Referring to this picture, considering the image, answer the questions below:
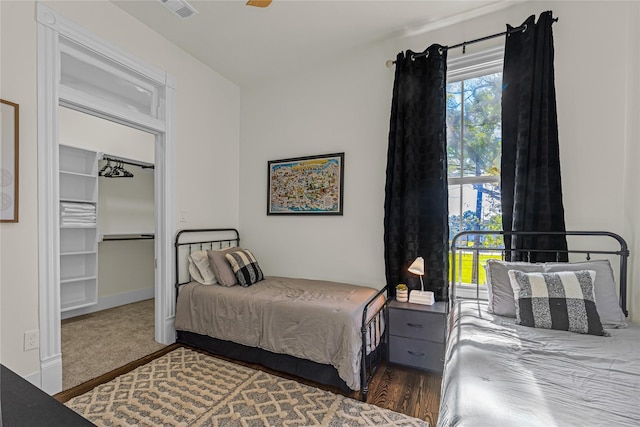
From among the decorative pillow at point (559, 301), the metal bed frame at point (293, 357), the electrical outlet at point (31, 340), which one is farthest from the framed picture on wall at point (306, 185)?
the electrical outlet at point (31, 340)

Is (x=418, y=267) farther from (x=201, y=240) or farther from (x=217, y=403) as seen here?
(x=201, y=240)

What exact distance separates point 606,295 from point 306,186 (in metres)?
2.49

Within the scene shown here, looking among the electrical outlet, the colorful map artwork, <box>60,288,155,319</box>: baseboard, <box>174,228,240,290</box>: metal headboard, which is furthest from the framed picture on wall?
<box>60,288,155,319</box>: baseboard

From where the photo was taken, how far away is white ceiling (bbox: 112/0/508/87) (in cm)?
232

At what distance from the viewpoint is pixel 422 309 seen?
227 cm

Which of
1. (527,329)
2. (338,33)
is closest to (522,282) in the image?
(527,329)

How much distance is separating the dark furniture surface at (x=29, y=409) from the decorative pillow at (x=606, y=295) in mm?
2318

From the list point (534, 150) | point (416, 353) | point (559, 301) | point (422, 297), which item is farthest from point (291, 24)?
A: point (416, 353)

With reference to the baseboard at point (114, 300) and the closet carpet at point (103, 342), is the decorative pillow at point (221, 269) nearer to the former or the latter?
the closet carpet at point (103, 342)

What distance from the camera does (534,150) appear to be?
6.86 feet

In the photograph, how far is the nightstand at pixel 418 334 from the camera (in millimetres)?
2215

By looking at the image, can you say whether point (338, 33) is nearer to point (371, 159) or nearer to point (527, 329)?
point (371, 159)

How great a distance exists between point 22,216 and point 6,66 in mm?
920

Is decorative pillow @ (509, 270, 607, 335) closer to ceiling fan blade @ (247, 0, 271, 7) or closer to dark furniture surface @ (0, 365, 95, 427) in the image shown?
dark furniture surface @ (0, 365, 95, 427)
